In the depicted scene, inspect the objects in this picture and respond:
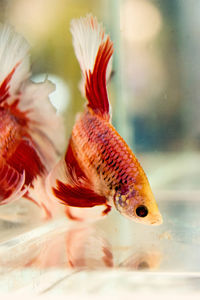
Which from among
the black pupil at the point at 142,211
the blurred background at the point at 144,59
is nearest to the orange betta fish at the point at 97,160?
the black pupil at the point at 142,211

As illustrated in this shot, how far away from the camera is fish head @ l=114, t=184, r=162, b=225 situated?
55 centimetres

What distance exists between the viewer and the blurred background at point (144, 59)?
79 cm

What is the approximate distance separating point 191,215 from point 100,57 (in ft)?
1.37

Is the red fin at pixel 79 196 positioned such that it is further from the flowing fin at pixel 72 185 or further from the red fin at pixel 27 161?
the red fin at pixel 27 161

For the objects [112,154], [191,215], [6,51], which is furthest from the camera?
[191,215]

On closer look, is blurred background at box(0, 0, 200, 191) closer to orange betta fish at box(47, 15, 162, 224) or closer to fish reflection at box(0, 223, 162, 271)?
orange betta fish at box(47, 15, 162, 224)

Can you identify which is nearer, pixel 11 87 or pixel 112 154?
pixel 112 154

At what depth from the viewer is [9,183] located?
2.29ft

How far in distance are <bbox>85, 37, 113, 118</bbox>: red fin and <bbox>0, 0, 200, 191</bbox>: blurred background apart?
0.13m

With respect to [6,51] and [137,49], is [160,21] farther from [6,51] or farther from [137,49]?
[6,51]

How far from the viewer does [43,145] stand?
753 mm

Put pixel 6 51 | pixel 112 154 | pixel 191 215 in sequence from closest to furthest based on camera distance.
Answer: pixel 112 154 → pixel 6 51 → pixel 191 215

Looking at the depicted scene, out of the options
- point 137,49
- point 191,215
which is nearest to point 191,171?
point 191,215

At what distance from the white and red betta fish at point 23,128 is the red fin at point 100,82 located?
11 cm
